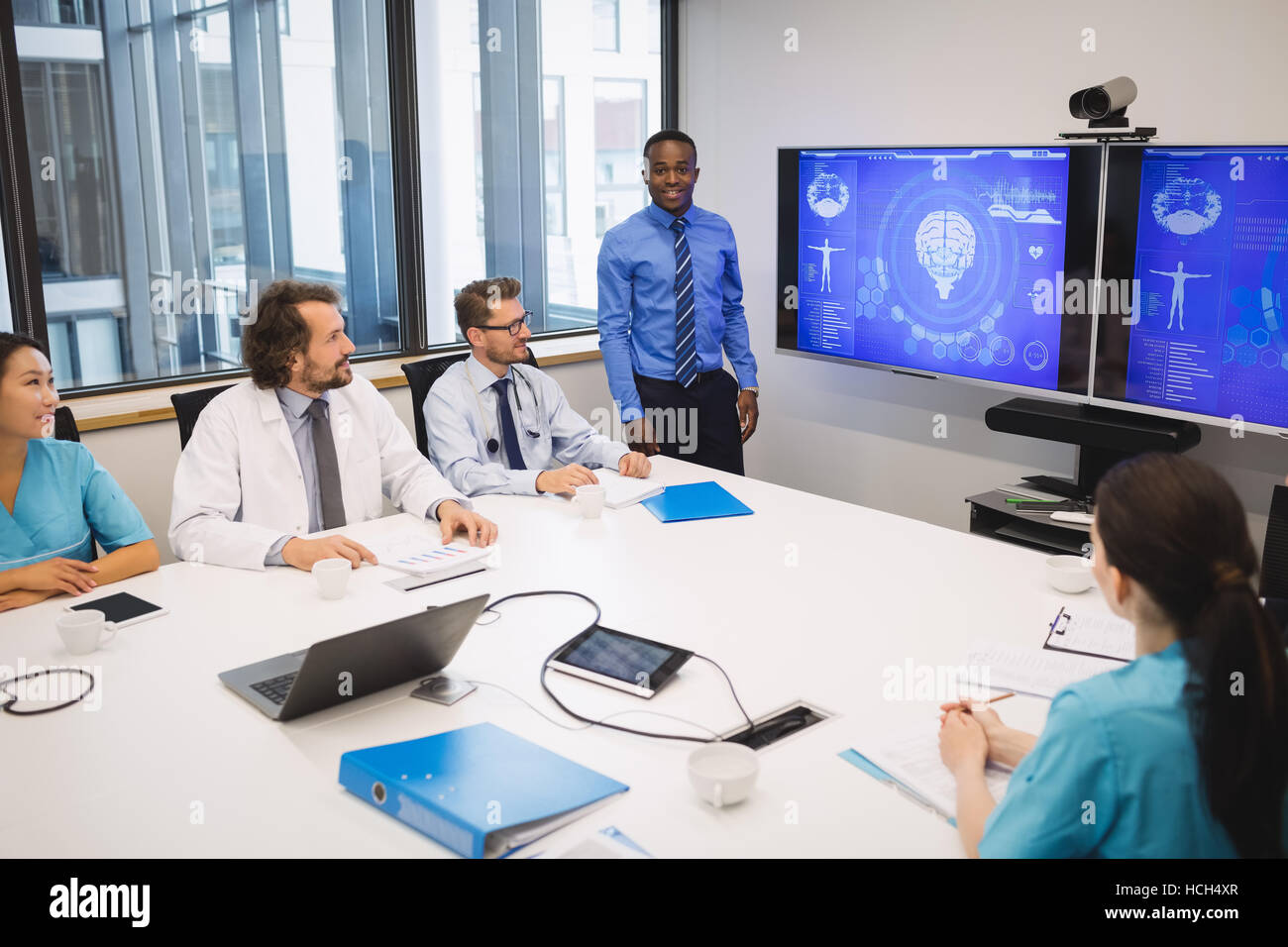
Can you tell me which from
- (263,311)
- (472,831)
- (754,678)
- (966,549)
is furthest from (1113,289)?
(472,831)

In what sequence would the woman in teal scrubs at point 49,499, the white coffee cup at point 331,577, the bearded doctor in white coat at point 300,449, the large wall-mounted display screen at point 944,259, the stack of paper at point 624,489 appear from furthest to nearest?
the large wall-mounted display screen at point 944,259 < the stack of paper at point 624,489 < the bearded doctor in white coat at point 300,449 < the woman in teal scrubs at point 49,499 < the white coffee cup at point 331,577

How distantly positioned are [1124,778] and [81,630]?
164cm

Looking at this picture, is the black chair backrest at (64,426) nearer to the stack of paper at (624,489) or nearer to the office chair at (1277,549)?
the stack of paper at (624,489)

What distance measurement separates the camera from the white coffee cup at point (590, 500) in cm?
269

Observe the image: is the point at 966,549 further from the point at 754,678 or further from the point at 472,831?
the point at 472,831

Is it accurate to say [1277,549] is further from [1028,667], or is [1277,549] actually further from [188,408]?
[188,408]

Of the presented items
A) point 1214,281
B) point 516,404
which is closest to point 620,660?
point 516,404

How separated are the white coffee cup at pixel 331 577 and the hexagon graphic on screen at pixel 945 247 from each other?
98.1 inches

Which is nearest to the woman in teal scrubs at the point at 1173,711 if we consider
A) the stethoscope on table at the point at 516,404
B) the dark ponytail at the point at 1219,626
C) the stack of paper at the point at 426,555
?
the dark ponytail at the point at 1219,626

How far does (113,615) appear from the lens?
206 cm

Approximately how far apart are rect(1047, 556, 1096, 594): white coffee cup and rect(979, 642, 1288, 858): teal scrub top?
1.04 meters

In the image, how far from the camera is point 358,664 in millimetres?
1667
